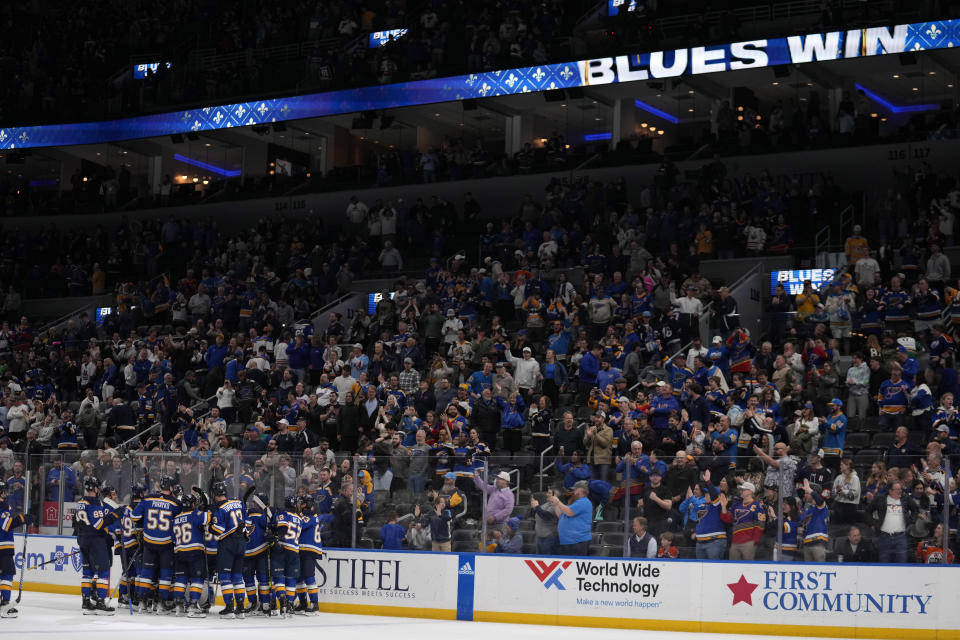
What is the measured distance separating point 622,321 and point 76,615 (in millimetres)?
10061

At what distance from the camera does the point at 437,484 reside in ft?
52.4

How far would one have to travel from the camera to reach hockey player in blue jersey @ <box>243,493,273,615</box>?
50.6 ft

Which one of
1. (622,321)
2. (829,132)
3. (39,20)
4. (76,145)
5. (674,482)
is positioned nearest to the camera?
(674,482)

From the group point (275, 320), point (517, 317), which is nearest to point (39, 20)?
point (275, 320)

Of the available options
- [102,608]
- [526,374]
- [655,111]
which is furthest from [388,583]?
[655,111]

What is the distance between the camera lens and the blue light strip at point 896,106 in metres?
30.8

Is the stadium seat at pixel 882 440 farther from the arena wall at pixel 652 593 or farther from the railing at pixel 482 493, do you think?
the arena wall at pixel 652 593

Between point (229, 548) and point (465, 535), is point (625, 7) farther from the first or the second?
point (229, 548)

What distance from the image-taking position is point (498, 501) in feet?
51.5

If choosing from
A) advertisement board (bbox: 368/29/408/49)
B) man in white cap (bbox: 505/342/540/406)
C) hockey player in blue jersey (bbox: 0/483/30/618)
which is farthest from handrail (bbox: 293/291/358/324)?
hockey player in blue jersey (bbox: 0/483/30/618)

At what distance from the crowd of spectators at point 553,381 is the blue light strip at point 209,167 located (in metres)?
9.28

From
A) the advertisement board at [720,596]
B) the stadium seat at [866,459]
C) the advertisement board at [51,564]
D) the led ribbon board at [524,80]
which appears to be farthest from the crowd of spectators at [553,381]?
the led ribbon board at [524,80]

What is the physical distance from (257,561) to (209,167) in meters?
27.5

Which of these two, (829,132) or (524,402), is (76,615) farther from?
(829,132)
